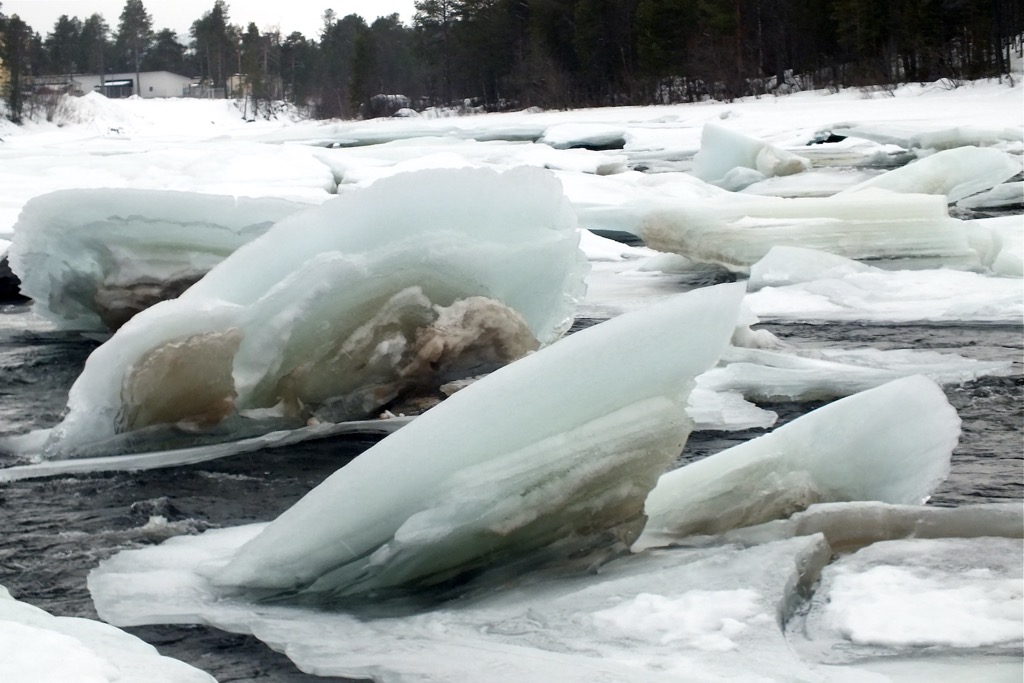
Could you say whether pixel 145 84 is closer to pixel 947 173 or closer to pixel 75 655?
pixel 947 173

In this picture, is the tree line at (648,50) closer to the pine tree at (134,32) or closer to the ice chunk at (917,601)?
the pine tree at (134,32)

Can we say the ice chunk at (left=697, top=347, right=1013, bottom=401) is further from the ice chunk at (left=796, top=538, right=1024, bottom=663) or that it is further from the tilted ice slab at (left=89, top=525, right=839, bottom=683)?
the tilted ice slab at (left=89, top=525, right=839, bottom=683)

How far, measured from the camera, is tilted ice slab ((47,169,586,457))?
125 inches

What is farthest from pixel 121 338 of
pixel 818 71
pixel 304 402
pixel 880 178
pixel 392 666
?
pixel 818 71

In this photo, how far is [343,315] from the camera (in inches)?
134

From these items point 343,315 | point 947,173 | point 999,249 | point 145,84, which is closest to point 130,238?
point 343,315

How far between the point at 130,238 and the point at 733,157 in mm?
7783

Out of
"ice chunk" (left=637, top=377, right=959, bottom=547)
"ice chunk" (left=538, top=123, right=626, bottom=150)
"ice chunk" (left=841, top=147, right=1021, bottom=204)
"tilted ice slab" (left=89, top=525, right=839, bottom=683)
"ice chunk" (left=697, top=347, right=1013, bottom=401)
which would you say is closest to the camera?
"tilted ice slab" (left=89, top=525, right=839, bottom=683)

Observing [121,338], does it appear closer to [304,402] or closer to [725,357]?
[304,402]

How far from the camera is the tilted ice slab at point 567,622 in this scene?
5.80ft

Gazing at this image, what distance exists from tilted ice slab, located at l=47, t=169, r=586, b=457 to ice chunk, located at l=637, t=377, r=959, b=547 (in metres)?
1.23

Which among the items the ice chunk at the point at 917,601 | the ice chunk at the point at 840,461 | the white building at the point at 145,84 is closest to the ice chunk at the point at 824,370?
the ice chunk at the point at 840,461

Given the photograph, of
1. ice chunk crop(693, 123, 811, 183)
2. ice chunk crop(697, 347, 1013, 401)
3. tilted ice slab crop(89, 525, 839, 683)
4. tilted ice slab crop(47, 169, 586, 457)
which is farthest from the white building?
tilted ice slab crop(89, 525, 839, 683)

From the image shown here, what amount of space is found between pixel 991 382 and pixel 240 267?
A: 232 cm
